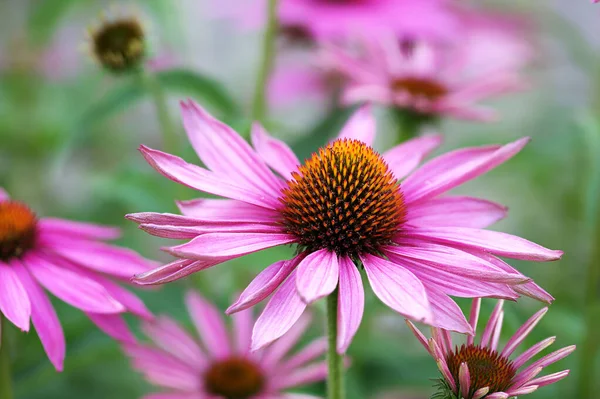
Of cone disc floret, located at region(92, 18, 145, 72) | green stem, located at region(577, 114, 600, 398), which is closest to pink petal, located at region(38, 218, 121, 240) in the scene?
cone disc floret, located at region(92, 18, 145, 72)

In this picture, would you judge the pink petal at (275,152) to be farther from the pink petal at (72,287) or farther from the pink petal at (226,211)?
the pink petal at (72,287)

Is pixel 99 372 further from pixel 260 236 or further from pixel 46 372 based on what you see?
pixel 260 236

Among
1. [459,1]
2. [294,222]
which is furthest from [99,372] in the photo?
[459,1]

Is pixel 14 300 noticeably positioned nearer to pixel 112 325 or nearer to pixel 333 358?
pixel 112 325

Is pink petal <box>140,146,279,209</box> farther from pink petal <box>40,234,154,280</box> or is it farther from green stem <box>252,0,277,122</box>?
green stem <box>252,0,277,122</box>

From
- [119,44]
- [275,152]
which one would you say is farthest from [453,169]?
[119,44]

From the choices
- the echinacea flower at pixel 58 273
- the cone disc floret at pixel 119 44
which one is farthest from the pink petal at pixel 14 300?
the cone disc floret at pixel 119 44
